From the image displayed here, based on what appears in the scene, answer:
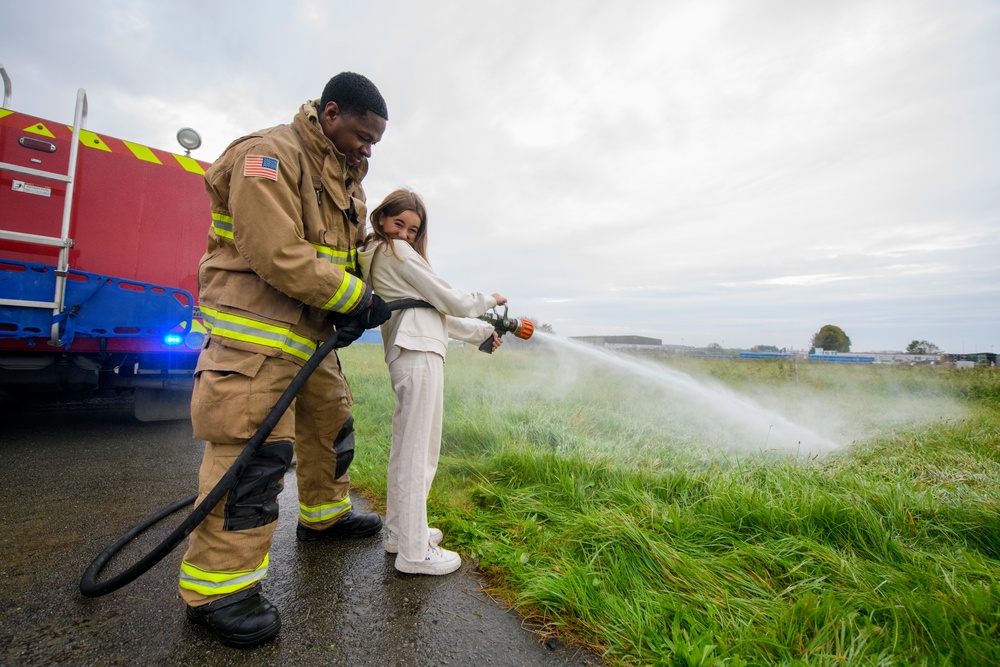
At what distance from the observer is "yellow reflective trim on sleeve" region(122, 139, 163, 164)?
448 centimetres

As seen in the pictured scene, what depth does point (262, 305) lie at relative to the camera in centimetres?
188

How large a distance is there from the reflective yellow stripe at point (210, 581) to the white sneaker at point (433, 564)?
2.11 ft

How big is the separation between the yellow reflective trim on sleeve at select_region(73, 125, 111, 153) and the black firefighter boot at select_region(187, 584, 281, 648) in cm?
454

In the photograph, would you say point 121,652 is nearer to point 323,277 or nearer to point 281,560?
point 281,560

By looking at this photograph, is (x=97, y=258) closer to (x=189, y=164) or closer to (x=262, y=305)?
(x=189, y=164)

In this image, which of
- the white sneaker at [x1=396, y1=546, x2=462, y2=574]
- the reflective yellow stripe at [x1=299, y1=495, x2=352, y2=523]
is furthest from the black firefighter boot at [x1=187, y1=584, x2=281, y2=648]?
the reflective yellow stripe at [x1=299, y1=495, x2=352, y2=523]

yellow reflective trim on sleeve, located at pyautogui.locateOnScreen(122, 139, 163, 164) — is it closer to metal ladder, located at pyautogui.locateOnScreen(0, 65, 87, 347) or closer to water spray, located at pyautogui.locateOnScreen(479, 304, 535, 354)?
metal ladder, located at pyautogui.locateOnScreen(0, 65, 87, 347)

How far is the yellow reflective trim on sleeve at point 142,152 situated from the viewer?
177 inches

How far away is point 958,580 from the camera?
6.09ft

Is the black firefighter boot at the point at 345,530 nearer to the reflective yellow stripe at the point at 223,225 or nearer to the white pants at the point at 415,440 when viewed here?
the white pants at the point at 415,440

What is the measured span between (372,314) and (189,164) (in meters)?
4.20

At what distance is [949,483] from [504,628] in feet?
10.4

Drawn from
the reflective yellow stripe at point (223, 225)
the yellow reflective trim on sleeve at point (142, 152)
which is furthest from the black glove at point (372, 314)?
the yellow reflective trim on sleeve at point (142, 152)

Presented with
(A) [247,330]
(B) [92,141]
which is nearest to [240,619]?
(A) [247,330]
